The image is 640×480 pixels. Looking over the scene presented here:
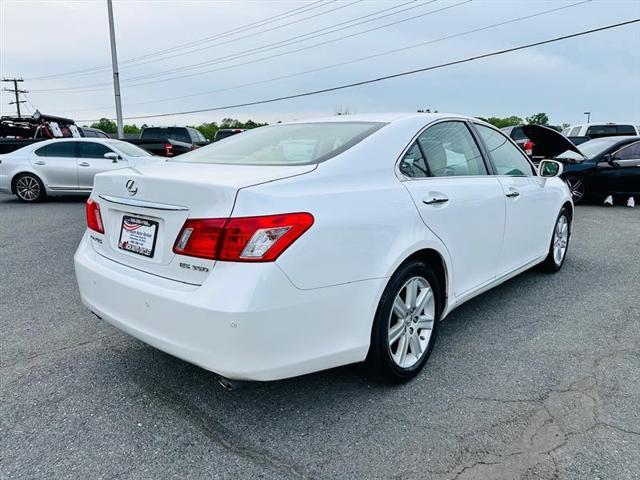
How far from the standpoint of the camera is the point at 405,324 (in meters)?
2.80

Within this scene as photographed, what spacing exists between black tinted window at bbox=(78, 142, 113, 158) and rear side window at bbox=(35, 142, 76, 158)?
18cm

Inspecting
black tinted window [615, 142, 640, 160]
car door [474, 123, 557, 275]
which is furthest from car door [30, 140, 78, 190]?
black tinted window [615, 142, 640, 160]

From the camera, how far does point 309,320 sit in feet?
7.25

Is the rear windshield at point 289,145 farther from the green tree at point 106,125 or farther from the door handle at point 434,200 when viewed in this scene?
the green tree at point 106,125

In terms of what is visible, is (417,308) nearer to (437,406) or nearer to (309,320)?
(437,406)

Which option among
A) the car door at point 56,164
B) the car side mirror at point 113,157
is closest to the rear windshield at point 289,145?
the car side mirror at point 113,157

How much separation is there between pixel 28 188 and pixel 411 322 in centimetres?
1079

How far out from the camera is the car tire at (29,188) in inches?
425

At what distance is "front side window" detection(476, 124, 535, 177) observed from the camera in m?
3.85

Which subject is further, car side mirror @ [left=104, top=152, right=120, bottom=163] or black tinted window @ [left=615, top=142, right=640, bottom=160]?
car side mirror @ [left=104, top=152, right=120, bottom=163]

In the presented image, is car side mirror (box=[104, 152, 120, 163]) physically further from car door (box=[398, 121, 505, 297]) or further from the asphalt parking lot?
car door (box=[398, 121, 505, 297])

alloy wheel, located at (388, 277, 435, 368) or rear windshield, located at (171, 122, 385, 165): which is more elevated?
rear windshield, located at (171, 122, 385, 165)

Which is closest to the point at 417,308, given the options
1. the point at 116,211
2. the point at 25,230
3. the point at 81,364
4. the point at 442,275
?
the point at 442,275

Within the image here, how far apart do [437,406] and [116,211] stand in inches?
80.3
